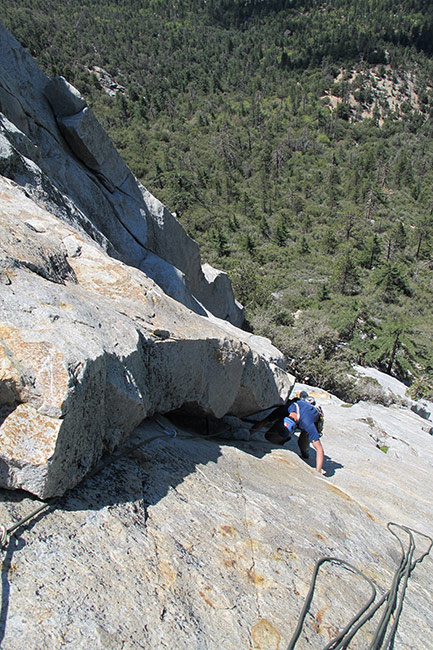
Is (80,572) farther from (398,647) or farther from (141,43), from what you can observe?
(141,43)

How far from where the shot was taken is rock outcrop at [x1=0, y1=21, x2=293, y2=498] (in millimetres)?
2256

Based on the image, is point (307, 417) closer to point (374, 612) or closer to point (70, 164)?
point (374, 612)

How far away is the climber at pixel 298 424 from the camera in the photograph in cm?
552

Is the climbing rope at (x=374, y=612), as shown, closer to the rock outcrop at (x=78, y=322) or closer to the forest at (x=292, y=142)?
the rock outcrop at (x=78, y=322)

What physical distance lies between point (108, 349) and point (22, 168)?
3955mm

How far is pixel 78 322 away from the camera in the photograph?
9.14 feet

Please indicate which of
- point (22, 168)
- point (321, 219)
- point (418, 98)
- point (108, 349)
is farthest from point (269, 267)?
point (418, 98)

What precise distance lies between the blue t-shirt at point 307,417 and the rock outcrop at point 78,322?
0.58m

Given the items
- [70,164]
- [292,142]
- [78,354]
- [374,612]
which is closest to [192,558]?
[374,612]

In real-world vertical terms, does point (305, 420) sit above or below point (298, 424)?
above

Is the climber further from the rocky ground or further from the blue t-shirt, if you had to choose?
the rocky ground

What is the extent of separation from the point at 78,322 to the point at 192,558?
5.72 ft

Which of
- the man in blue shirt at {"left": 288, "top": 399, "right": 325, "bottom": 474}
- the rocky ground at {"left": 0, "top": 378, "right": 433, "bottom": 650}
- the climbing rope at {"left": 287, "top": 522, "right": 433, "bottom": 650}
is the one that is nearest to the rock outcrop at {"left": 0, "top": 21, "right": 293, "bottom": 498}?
the rocky ground at {"left": 0, "top": 378, "right": 433, "bottom": 650}

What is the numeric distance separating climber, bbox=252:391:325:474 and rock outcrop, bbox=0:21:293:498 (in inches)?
14.3
